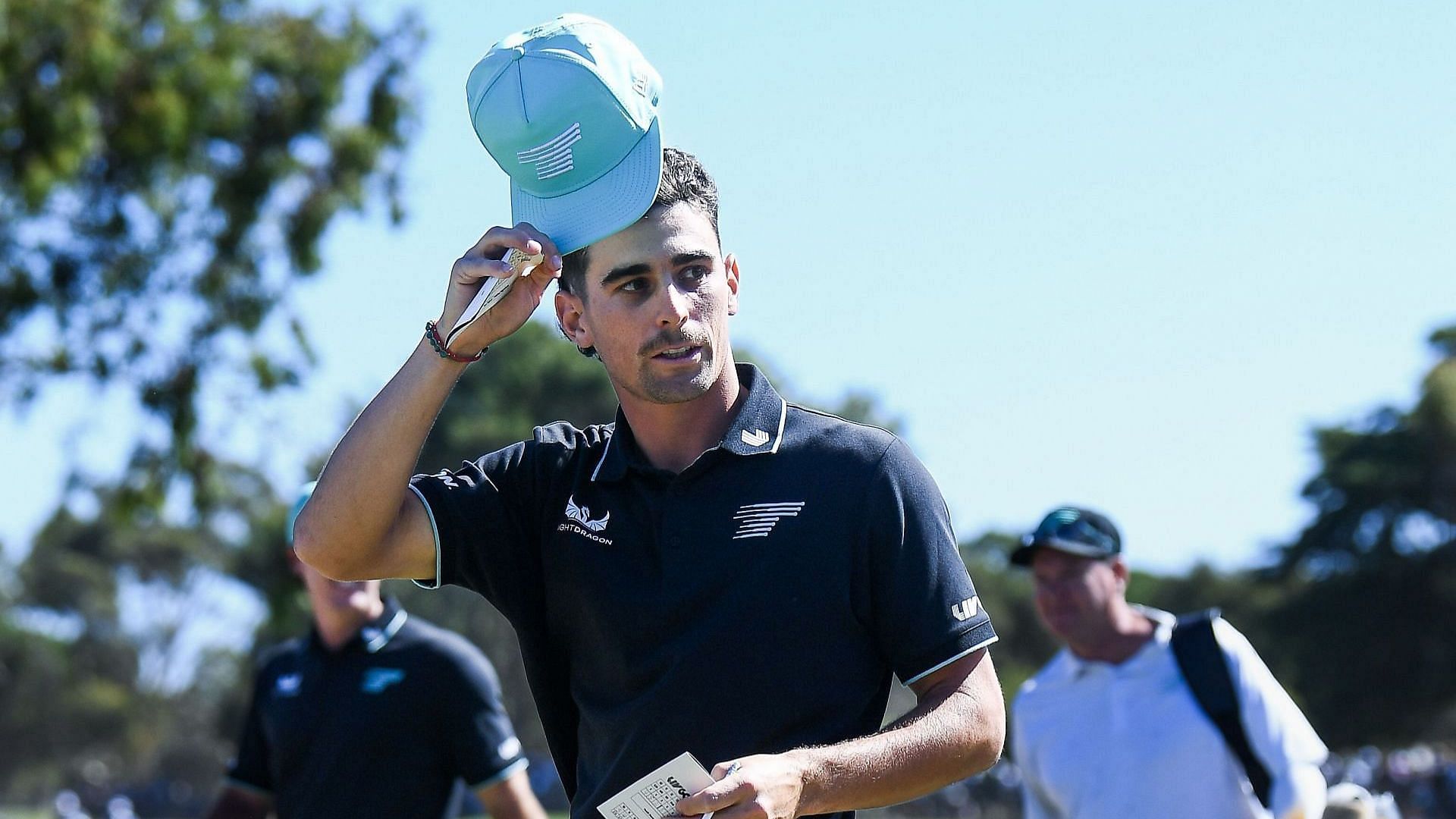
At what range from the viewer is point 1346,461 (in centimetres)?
4491

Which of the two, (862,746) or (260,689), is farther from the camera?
(260,689)

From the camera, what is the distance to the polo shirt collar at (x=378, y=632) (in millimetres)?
6137

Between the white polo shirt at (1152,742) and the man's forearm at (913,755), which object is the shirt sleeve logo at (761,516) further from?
the white polo shirt at (1152,742)

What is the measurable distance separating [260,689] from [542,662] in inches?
124

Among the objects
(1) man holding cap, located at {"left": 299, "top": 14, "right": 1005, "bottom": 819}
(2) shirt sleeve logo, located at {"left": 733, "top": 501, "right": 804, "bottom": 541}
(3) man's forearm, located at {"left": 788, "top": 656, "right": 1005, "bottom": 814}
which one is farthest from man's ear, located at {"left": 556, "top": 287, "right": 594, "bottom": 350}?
(3) man's forearm, located at {"left": 788, "top": 656, "right": 1005, "bottom": 814}

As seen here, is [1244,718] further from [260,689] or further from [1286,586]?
[1286,586]

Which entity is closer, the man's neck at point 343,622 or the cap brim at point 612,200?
the cap brim at point 612,200

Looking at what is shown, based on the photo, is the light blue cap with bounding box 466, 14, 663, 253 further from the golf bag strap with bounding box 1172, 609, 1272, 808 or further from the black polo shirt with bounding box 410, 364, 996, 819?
the golf bag strap with bounding box 1172, 609, 1272, 808

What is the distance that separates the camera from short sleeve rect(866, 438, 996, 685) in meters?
3.16

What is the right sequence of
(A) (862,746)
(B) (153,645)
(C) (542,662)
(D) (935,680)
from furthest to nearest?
1. (B) (153,645)
2. (C) (542,662)
3. (D) (935,680)
4. (A) (862,746)

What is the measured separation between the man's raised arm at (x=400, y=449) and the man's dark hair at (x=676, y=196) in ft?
0.22

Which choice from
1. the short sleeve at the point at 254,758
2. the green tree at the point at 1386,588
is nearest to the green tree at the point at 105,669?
the green tree at the point at 1386,588

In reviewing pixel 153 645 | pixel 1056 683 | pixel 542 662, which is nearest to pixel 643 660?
pixel 542 662

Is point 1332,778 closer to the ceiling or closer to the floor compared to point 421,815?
closer to the floor
